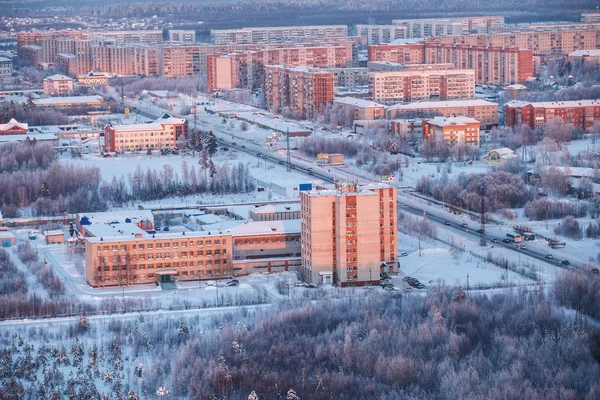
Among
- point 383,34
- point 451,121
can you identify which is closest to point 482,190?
point 451,121

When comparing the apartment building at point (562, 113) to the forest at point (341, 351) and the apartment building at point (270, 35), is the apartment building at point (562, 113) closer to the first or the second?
the forest at point (341, 351)

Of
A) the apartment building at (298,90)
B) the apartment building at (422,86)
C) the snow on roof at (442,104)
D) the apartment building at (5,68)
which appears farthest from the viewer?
the apartment building at (5,68)

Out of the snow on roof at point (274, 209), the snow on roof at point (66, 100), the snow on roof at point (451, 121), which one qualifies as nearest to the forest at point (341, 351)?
the snow on roof at point (274, 209)

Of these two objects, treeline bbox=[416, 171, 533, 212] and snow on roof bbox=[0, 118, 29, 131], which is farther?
snow on roof bbox=[0, 118, 29, 131]

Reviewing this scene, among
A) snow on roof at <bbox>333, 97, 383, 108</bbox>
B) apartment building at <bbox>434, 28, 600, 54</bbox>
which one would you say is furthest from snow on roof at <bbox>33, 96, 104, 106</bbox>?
apartment building at <bbox>434, 28, 600, 54</bbox>

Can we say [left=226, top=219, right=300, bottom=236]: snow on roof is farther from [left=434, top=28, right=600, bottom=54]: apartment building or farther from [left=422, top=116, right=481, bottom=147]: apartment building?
[left=434, top=28, right=600, bottom=54]: apartment building

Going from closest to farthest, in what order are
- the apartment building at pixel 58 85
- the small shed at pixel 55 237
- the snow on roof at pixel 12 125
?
the small shed at pixel 55 237 → the snow on roof at pixel 12 125 → the apartment building at pixel 58 85

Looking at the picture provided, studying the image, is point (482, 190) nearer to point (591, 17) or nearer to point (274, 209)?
point (274, 209)
